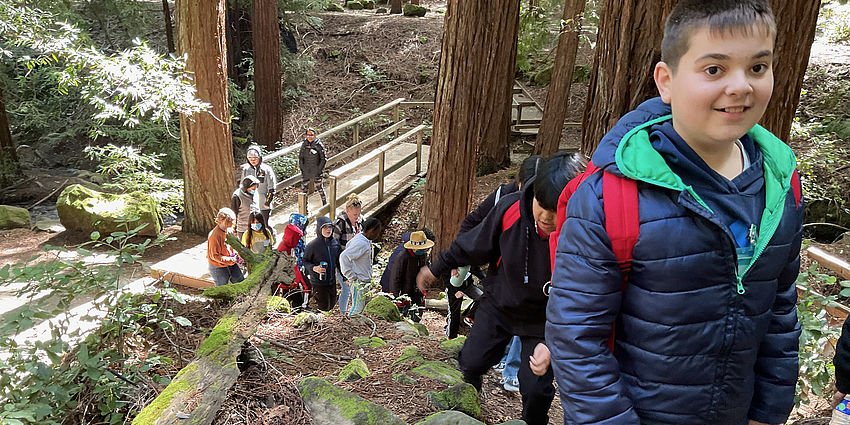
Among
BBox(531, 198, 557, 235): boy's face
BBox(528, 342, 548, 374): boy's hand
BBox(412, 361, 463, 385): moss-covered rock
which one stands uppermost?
BBox(531, 198, 557, 235): boy's face

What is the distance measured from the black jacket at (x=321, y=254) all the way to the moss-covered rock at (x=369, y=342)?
2.30 meters

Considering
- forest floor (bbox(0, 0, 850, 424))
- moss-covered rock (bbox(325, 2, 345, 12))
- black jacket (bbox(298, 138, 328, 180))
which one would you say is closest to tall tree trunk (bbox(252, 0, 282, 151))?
forest floor (bbox(0, 0, 850, 424))

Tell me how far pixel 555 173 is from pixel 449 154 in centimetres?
476

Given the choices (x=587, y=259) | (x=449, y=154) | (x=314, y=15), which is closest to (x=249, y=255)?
(x=587, y=259)

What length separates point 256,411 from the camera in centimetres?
244

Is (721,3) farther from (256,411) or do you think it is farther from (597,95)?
(256,411)

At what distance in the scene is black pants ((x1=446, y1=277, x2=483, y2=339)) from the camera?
14.4ft

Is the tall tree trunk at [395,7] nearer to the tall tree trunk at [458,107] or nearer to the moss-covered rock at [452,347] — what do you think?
the tall tree trunk at [458,107]


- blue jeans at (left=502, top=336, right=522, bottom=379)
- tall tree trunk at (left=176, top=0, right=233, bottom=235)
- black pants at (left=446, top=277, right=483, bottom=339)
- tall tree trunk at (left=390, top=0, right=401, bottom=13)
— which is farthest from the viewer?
tall tree trunk at (left=390, top=0, right=401, bottom=13)

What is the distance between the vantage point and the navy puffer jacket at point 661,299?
1558 millimetres

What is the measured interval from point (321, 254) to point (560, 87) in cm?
772

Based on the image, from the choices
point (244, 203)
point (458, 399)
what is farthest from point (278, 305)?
point (244, 203)

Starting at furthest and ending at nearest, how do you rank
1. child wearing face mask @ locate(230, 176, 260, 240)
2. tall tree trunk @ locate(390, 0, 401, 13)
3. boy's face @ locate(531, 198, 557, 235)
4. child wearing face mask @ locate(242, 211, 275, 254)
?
tall tree trunk @ locate(390, 0, 401, 13), child wearing face mask @ locate(230, 176, 260, 240), child wearing face mask @ locate(242, 211, 275, 254), boy's face @ locate(531, 198, 557, 235)

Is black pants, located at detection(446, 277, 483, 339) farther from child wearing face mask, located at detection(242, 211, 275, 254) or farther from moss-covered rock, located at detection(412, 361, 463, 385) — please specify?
child wearing face mask, located at detection(242, 211, 275, 254)
